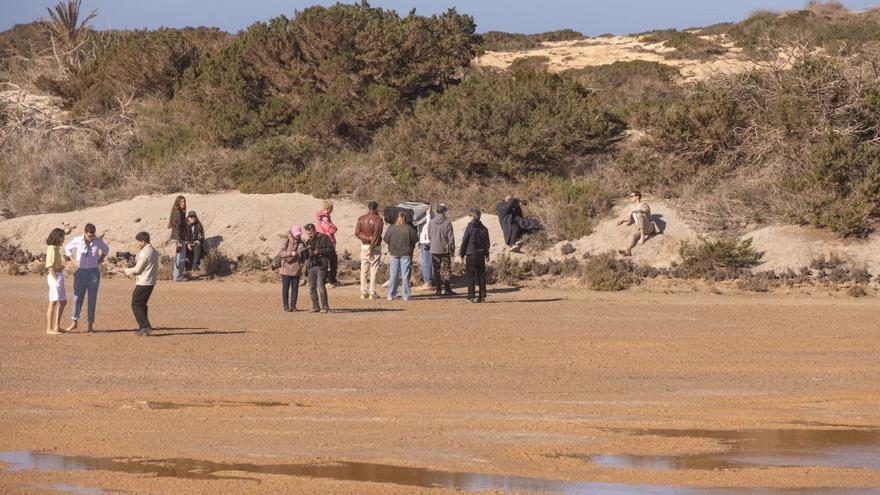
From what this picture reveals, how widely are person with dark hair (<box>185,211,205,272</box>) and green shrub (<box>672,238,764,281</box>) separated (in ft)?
32.2

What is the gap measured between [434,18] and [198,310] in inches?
813

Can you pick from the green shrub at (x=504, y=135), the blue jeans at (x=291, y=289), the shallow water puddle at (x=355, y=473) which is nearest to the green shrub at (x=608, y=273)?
the green shrub at (x=504, y=135)

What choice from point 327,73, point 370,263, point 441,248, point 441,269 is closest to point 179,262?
point 370,263

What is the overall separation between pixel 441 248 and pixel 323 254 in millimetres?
3119

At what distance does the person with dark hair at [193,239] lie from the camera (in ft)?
85.7

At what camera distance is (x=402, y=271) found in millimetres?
22359

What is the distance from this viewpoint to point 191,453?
33.3ft

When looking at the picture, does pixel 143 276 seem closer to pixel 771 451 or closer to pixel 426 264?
pixel 426 264

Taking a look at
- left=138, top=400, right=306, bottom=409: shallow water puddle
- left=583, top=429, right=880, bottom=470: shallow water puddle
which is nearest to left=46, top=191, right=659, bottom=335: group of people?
left=138, top=400, right=306, bottom=409: shallow water puddle

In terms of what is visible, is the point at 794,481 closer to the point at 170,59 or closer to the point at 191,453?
the point at 191,453

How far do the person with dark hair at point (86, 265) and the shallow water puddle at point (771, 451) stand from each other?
9.16 metres

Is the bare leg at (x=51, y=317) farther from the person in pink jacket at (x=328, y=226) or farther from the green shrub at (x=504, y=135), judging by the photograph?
the green shrub at (x=504, y=135)


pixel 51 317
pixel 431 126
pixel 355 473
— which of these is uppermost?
pixel 431 126

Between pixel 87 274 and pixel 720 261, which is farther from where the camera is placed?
pixel 720 261
